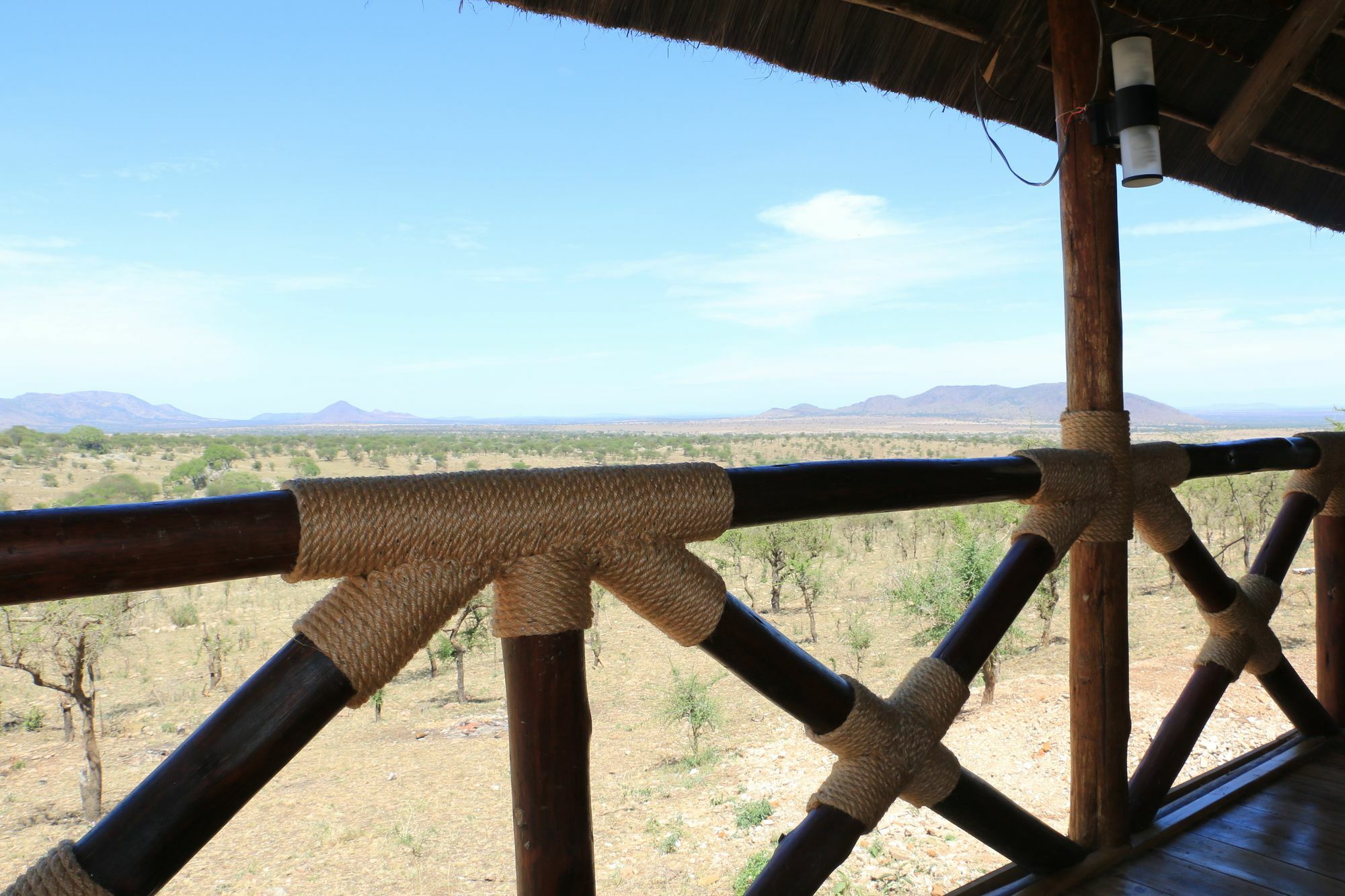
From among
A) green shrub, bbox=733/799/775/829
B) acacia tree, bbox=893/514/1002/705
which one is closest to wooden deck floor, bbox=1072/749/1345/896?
green shrub, bbox=733/799/775/829

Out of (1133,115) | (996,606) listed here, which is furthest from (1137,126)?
(996,606)

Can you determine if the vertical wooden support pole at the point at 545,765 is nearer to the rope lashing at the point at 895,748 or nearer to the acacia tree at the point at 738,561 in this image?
the rope lashing at the point at 895,748

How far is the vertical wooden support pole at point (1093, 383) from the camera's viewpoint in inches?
53.8

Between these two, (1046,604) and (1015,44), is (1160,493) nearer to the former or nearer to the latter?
(1015,44)

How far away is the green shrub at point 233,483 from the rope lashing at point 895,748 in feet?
40.3

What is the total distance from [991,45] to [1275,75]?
52 centimetres

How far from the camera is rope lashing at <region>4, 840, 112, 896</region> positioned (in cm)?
55

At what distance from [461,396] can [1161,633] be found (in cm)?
7189

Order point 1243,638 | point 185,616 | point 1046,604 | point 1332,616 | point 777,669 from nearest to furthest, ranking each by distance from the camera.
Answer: point 777,669 → point 1243,638 → point 1332,616 → point 1046,604 → point 185,616

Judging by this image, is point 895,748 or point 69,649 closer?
point 895,748

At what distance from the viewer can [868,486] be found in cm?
100

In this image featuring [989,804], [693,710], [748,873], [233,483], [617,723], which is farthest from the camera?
[233,483]

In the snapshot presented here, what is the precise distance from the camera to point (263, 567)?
24.8 inches

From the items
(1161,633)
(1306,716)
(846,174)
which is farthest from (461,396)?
(1306,716)
